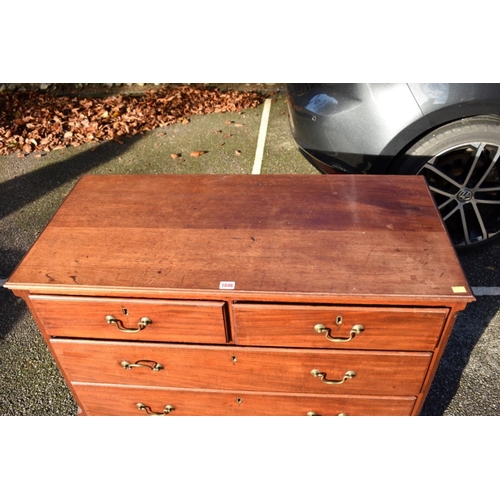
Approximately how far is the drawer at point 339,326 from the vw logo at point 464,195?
1405mm

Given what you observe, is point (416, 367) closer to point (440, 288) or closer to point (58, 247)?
point (440, 288)

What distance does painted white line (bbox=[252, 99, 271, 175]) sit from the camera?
4.18m

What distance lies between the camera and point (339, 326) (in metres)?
1.76

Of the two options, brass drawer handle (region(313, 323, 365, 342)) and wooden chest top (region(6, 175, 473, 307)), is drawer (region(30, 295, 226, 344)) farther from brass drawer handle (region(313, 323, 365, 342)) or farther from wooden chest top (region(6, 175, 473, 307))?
brass drawer handle (region(313, 323, 365, 342))

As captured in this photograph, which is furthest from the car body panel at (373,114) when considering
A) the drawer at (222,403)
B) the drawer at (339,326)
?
the drawer at (222,403)

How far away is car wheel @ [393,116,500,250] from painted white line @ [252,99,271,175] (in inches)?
63.8

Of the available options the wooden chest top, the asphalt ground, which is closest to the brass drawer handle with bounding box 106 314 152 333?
the wooden chest top

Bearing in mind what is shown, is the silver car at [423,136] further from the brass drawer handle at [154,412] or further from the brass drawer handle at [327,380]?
the brass drawer handle at [154,412]

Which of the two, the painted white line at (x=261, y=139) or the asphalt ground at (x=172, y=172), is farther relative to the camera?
the painted white line at (x=261, y=139)

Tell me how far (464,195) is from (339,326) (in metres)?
1.63

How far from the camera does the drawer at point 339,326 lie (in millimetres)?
1701

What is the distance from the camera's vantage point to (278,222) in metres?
2.01

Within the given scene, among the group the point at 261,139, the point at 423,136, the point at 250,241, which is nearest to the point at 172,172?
the point at 261,139

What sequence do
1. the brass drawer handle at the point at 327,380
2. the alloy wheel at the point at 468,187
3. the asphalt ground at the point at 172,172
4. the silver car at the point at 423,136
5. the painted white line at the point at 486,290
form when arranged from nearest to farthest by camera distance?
the brass drawer handle at the point at 327,380, the asphalt ground at the point at 172,172, the silver car at the point at 423,136, the alloy wheel at the point at 468,187, the painted white line at the point at 486,290
